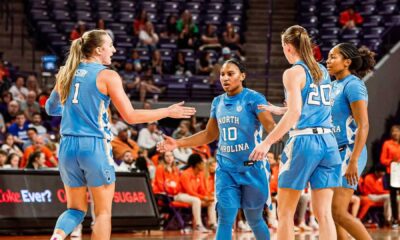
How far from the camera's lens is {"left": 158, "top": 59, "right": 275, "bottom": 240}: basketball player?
7.64 meters

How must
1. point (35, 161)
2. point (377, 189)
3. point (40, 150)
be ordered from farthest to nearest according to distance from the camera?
point (377, 189), point (40, 150), point (35, 161)

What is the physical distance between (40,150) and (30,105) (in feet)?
9.08

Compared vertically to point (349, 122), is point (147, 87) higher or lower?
higher

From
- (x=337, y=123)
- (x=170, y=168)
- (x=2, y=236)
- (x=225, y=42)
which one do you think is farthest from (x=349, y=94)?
(x=225, y=42)

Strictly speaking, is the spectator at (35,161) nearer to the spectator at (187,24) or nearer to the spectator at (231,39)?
the spectator at (187,24)

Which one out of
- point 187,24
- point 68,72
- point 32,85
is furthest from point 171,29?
point 68,72

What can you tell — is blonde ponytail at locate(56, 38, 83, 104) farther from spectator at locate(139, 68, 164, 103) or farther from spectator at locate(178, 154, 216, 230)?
spectator at locate(139, 68, 164, 103)

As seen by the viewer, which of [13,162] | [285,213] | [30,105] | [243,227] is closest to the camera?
[285,213]

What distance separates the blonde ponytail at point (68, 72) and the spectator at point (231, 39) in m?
14.2

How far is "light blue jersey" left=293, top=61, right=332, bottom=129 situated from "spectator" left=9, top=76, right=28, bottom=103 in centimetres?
1060

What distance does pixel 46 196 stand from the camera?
12.3 m

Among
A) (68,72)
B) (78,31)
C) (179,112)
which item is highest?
(78,31)

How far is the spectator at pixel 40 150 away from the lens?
542 inches

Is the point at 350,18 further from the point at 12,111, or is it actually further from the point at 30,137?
the point at 30,137
